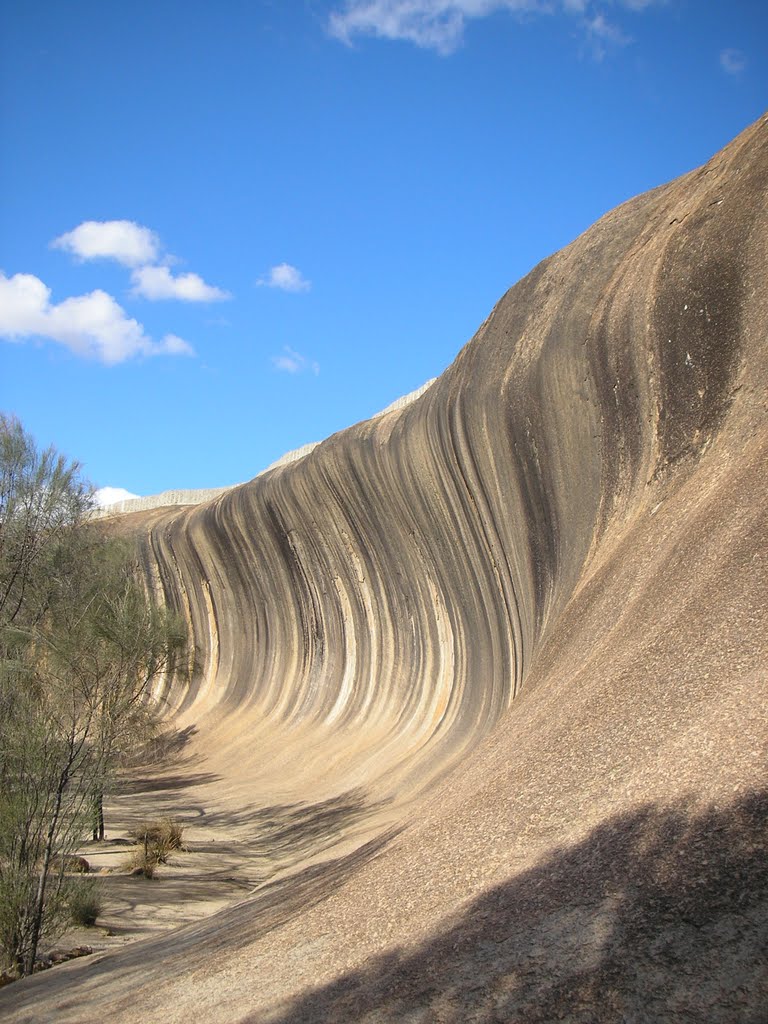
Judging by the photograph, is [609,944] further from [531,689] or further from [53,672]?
[53,672]

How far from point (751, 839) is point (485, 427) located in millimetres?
8554

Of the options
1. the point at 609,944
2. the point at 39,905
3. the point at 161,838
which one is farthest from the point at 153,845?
the point at 609,944

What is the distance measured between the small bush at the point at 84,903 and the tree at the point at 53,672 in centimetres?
19

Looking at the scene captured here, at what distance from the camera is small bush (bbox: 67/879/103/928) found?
7852 millimetres

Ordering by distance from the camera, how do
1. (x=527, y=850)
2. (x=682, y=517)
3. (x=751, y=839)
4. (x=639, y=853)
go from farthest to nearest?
(x=682, y=517) < (x=527, y=850) < (x=639, y=853) < (x=751, y=839)

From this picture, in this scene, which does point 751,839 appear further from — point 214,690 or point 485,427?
point 214,690

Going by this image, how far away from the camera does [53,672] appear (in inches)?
432

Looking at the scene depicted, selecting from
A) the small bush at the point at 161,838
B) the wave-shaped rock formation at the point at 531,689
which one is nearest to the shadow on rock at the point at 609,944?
the wave-shaped rock formation at the point at 531,689

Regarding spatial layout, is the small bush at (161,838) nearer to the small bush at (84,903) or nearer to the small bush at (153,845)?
the small bush at (153,845)

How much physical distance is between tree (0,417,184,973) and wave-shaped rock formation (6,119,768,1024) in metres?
1.32

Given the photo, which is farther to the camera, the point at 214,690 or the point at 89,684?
the point at 214,690

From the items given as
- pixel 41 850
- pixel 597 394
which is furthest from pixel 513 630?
pixel 41 850

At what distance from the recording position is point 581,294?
34.8 feet

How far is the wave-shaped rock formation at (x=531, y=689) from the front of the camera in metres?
3.70
